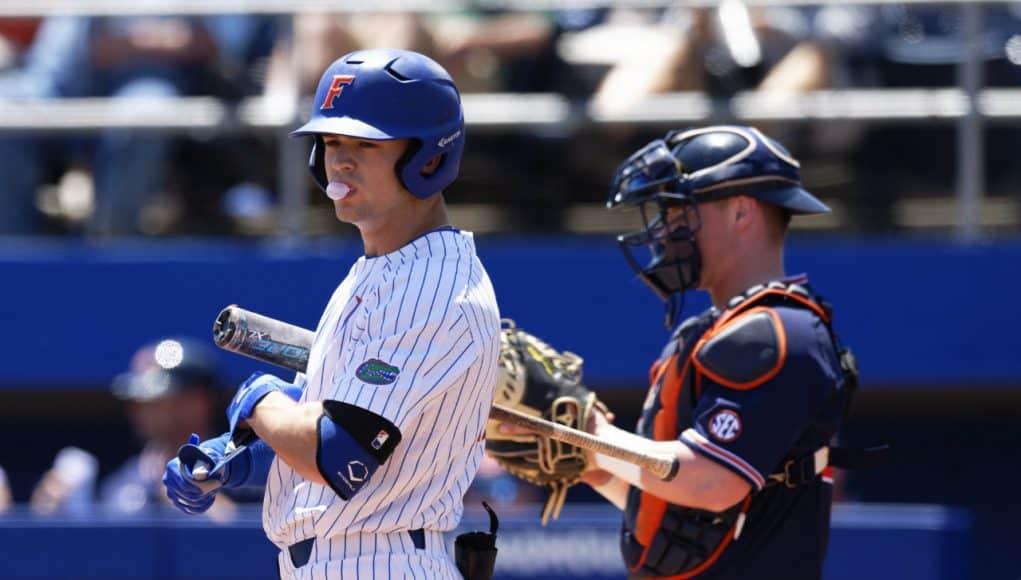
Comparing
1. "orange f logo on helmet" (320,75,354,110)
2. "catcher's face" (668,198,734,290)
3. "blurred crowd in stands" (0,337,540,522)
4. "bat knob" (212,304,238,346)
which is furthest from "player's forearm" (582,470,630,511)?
"blurred crowd in stands" (0,337,540,522)

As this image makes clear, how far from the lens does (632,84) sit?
6188 millimetres

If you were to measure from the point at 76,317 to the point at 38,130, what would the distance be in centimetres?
80

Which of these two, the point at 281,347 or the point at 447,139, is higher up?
the point at 447,139

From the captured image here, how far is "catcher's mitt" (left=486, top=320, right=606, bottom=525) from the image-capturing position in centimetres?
339

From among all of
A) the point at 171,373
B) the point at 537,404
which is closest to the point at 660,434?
the point at 537,404

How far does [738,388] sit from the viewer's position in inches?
124

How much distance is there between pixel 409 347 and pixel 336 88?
1.56ft

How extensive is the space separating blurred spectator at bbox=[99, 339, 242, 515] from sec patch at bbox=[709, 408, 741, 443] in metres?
2.65

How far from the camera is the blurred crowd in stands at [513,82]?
6.17 metres

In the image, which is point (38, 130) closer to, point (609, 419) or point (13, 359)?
point (13, 359)

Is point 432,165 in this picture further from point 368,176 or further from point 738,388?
point 738,388

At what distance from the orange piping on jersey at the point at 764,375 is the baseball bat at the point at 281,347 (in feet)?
0.87

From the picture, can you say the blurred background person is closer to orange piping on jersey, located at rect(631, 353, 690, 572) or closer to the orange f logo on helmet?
orange piping on jersey, located at rect(631, 353, 690, 572)

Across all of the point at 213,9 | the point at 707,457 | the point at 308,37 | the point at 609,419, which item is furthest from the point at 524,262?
the point at 707,457
